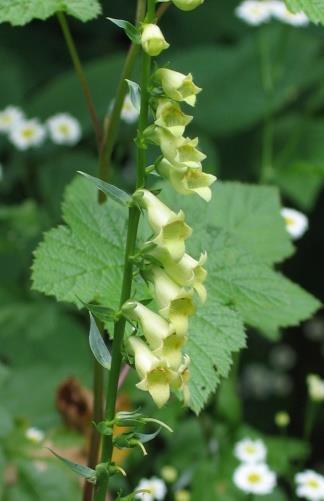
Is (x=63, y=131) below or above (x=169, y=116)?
below

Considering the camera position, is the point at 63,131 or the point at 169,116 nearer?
the point at 169,116

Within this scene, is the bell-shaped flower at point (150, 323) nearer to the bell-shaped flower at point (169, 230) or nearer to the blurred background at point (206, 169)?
the bell-shaped flower at point (169, 230)

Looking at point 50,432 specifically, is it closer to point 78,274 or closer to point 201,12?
point 78,274

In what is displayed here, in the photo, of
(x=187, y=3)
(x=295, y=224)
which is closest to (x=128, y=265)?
(x=187, y=3)

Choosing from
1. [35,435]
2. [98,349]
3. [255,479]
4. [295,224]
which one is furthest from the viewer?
[295,224]

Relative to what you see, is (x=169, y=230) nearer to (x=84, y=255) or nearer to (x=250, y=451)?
(x=84, y=255)

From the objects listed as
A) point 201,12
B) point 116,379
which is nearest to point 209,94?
point 201,12

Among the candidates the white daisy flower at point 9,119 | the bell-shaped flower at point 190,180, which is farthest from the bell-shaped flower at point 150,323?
the white daisy flower at point 9,119
